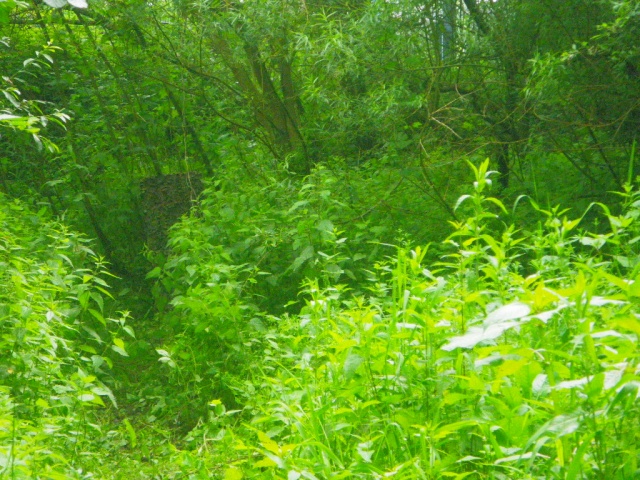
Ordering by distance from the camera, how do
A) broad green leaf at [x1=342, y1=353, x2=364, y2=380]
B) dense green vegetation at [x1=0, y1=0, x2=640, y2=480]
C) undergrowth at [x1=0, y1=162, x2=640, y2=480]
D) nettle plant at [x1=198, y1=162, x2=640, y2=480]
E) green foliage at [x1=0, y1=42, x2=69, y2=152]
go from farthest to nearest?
green foliage at [x1=0, y1=42, x2=69, y2=152] → broad green leaf at [x1=342, y1=353, x2=364, y2=380] → dense green vegetation at [x1=0, y1=0, x2=640, y2=480] → undergrowth at [x1=0, y1=162, x2=640, y2=480] → nettle plant at [x1=198, y1=162, x2=640, y2=480]

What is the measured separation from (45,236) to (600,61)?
395 centimetres

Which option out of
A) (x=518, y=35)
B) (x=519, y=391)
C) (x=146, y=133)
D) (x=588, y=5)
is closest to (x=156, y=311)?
(x=146, y=133)

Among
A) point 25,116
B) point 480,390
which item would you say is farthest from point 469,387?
point 25,116

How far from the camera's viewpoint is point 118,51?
7621mm

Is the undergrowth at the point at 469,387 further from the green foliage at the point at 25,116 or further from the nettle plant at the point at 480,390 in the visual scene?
the green foliage at the point at 25,116

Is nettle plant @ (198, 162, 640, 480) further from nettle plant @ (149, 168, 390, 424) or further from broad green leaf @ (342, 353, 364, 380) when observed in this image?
nettle plant @ (149, 168, 390, 424)

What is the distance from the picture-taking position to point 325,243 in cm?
504

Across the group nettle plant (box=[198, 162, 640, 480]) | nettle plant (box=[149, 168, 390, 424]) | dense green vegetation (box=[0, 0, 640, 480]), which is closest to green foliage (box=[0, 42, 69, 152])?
dense green vegetation (box=[0, 0, 640, 480])

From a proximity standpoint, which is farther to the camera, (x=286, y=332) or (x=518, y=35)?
(x=518, y=35)

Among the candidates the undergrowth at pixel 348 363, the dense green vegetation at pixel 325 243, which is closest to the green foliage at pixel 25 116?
the dense green vegetation at pixel 325 243

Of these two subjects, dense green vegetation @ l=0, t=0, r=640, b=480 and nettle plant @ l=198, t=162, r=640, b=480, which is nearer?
nettle plant @ l=198, t=162, r=640, b=480

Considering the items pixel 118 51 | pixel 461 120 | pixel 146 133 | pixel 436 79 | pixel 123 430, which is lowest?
pixel 123 430

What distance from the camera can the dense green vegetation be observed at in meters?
2.14

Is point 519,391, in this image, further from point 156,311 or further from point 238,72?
point 238,72
